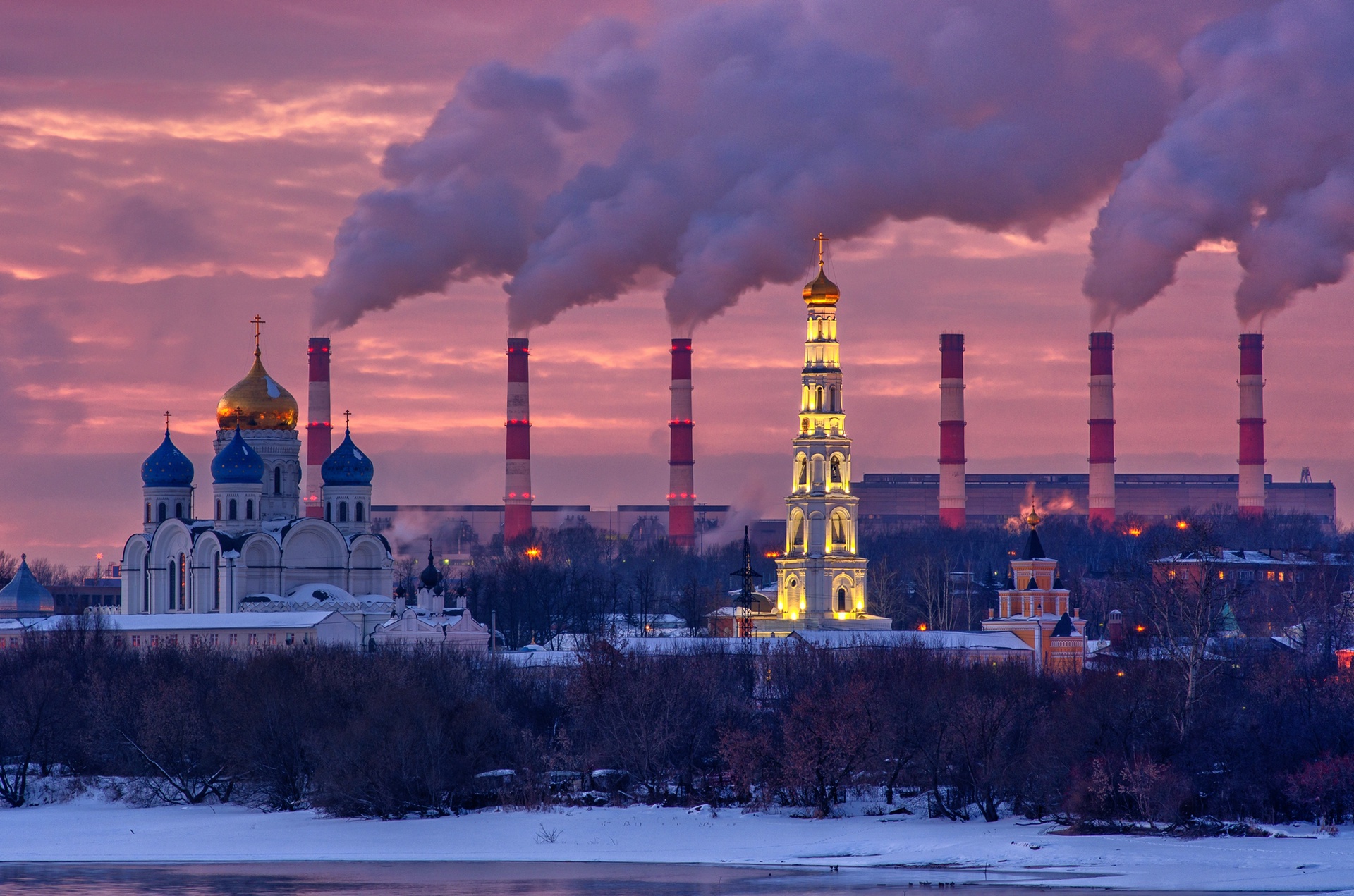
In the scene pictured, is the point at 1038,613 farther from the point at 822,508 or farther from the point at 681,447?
the point at 681,447

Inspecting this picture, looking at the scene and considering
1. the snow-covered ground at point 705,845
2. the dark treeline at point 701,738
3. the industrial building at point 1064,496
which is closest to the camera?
the snow-covered ground at point 705,845

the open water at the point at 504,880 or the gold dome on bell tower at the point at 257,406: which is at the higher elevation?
the gold dome on bell tower at the point at 257,406

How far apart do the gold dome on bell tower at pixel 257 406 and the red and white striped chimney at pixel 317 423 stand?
11435 mm

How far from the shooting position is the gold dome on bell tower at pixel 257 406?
5841 centimetres

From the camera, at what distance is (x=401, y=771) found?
34.2 m

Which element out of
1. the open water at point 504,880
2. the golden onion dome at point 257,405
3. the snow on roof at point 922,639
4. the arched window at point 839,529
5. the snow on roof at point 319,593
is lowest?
the open water at point 504,880

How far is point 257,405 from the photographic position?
58.4 m

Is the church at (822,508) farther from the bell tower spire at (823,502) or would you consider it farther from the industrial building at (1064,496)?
the industrial building at (1064,496)

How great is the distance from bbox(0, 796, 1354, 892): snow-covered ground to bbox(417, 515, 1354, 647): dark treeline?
838 inches

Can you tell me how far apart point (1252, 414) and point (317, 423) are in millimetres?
29725

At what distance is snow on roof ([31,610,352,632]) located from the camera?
5247 centimetres

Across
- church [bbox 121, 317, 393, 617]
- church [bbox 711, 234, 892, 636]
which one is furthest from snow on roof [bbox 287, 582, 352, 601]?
church [bbox 711, 234, 892, 636]

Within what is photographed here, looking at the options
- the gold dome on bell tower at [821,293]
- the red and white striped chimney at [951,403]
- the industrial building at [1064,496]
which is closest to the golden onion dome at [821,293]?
the gold dome on bell tower at [821,293]

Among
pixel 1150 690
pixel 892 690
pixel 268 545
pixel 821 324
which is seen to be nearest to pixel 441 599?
pixel 268 545
